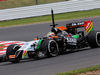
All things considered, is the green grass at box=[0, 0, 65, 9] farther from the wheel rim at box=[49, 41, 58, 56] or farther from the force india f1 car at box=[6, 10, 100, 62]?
the wheel rim at box=[49, 41, 58, 56]

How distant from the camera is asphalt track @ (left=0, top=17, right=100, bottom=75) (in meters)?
7.74

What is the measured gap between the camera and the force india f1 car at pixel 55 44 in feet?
32.4

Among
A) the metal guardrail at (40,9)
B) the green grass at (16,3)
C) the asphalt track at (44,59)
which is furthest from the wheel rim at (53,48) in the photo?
the green grass at (16,3)

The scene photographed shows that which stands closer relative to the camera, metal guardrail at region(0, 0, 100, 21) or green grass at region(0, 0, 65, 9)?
metal guardrail at region(0, 0, 100, 21)

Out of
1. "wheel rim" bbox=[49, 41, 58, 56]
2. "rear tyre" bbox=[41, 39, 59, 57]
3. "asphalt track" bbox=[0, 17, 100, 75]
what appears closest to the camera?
"asphalt track" bbox=[0, 17, 100, 75]

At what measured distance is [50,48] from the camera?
32.8 ft

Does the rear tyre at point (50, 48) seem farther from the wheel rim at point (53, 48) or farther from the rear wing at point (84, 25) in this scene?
the rear wing at point (84, 25)

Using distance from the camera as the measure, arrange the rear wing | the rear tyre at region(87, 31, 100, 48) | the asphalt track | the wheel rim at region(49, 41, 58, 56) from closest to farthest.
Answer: the asphalt track → the wheel rim at region(49, 41, 58, 56) → the rear tyre at region(87, 31, 100, 48) → the rear wing

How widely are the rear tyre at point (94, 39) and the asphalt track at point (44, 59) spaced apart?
253 millimetres

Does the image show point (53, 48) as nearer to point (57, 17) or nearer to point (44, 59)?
point (44, 59)

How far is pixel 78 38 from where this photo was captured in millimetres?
11523

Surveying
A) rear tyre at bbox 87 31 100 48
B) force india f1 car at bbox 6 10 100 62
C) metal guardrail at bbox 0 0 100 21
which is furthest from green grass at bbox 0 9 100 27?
rear tyre at bbox 87 31 100 48

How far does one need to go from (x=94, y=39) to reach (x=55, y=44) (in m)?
1.84

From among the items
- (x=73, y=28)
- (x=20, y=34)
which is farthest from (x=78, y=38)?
(x=20, y=34)
